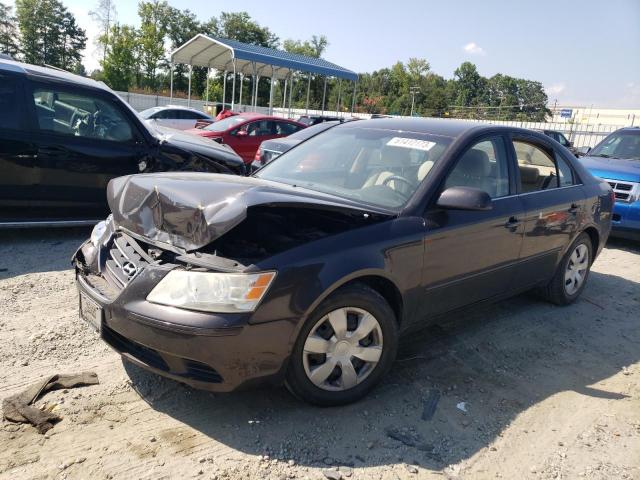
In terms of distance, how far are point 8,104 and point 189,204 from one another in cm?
383

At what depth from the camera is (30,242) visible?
579 centimetres

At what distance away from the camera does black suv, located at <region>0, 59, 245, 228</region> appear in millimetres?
5395

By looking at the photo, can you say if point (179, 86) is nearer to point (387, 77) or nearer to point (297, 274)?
point (387, 77)

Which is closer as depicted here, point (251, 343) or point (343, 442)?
point (251, 343)

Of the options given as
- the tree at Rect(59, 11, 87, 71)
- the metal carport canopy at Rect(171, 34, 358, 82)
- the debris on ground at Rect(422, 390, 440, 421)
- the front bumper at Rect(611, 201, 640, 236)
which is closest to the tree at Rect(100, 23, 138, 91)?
the tree at Rect(59, 11, 87, 71)

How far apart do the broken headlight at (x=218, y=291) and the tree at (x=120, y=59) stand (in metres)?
54.4

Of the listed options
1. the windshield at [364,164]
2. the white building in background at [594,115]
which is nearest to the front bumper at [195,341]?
the windshield at [364,164]

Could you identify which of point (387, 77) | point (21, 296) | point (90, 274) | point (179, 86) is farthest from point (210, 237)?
point (387, 77)

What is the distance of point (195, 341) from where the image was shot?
2523 mm

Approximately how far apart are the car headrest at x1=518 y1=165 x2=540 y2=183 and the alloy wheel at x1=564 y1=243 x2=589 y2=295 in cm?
98

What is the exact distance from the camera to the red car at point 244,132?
531 inches

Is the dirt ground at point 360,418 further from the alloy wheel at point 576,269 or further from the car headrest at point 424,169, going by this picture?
the car headrest at point 424,169

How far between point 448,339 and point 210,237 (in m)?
2.34

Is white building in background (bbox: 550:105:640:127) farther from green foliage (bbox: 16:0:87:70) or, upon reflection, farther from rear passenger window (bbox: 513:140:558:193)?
green foliage (bbox: 16:0:87:70)
